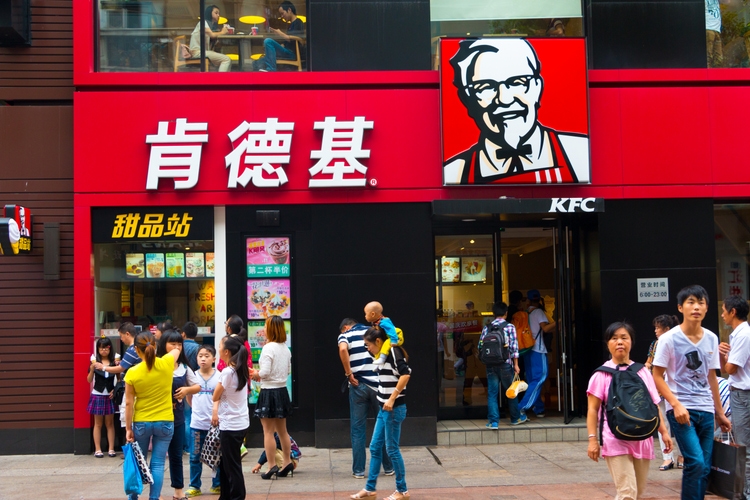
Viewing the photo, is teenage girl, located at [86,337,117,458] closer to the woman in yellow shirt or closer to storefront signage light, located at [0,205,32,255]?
storefront signage light, located at [0,205,32,255]

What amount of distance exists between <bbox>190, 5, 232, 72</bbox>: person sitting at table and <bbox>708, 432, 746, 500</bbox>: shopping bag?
26.8 ft

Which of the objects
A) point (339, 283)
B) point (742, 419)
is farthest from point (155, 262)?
point (742, 419)

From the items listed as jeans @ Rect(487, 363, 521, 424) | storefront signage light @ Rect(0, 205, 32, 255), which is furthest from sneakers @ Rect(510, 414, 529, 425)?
storefront signage light @ Rect(0, 205, 32, 255)

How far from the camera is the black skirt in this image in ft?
30.1

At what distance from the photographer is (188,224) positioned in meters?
11.3

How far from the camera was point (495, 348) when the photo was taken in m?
11.3

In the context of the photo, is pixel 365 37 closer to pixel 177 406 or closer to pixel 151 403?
pixel 177 406

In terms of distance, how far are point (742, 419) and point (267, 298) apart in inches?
251

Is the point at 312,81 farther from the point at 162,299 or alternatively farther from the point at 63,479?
the point at 63,479

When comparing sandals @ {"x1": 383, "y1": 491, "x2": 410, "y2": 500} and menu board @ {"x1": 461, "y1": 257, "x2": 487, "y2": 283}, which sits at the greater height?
menu board @ {"x1": 461, "y1": 257, "x2": 487, "y2": 283}

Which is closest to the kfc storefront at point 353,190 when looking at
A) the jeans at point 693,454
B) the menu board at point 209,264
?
the menu board at point 209,264

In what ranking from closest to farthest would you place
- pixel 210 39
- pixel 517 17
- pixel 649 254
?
pixel 649 254 → pixel 210 39 → pixel 517 17

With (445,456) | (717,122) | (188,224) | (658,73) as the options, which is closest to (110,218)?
(188,224)

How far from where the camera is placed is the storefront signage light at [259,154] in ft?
36.4
